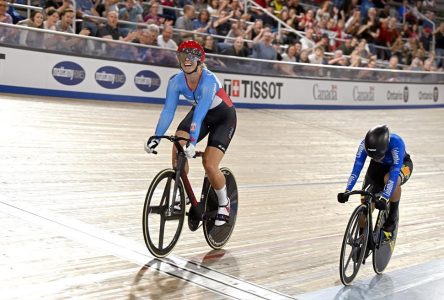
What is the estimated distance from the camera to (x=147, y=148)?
4172 mm

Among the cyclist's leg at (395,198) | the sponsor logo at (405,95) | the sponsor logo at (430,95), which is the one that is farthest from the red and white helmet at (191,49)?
the sponsor logo at (430,95)

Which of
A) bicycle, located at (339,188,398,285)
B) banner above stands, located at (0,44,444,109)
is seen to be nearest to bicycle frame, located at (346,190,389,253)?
bicycle, located at (339,188,398,285)

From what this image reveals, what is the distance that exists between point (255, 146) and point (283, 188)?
220 centimetres

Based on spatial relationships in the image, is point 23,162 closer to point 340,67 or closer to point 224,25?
point 224,25

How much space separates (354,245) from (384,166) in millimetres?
592

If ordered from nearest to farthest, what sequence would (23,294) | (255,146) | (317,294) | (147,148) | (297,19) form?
(23,294) → (317,294) → (147,148) → (255,146) → (297,19)

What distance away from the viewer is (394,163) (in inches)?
162

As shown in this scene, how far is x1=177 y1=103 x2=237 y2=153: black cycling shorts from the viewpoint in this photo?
4539 mm

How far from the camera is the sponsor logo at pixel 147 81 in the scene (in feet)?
36.4

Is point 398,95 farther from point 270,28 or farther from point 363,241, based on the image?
point 363,241

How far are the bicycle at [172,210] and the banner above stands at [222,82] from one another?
19.7 ft

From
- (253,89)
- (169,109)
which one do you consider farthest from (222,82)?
(169,109)

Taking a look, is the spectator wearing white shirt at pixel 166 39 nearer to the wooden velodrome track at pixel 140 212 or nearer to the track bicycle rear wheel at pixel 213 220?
the wooden velodrome track at pixel 140 212

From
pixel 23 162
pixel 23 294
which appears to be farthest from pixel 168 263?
pixel 23 162
